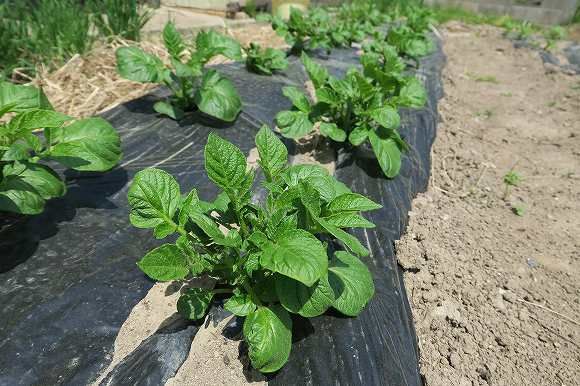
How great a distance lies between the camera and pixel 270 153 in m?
1.35

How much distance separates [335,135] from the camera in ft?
6.94

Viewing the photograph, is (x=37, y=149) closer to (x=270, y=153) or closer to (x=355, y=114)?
(x=270, y=153)

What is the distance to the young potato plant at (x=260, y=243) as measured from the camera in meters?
1.07

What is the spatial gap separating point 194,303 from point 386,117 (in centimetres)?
130

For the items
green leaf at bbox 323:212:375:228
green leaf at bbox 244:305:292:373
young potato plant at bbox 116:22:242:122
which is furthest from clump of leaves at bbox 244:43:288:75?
green leaf at bbox 244:305:292:373

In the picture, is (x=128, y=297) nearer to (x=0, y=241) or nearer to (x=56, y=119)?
(x=0, y=241)

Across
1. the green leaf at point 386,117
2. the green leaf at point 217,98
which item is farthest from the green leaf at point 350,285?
the green leaf at point 217,98

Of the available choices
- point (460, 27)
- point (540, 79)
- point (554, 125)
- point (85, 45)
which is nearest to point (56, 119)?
point (85, 45)

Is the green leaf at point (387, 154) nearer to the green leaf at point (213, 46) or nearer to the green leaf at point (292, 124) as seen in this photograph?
the green leaf at point (292, 124)

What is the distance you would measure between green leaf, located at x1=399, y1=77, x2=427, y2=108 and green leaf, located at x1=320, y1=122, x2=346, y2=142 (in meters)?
0.42

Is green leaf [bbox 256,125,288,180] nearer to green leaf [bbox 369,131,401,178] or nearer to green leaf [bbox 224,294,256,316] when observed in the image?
green leaf [bbox 224,294,256,316]

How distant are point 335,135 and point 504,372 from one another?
1264mm

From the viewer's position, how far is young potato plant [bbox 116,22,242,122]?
210 cm

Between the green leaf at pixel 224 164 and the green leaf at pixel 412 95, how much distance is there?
137 cm
